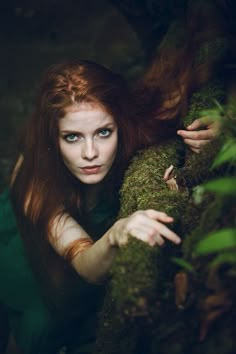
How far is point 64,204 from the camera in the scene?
2906 millimetres

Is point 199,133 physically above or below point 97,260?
above

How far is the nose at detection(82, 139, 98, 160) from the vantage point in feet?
8.17

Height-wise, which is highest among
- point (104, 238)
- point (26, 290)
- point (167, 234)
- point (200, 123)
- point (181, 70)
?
point (181, 70)

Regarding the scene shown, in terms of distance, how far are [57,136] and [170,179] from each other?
0.78 m

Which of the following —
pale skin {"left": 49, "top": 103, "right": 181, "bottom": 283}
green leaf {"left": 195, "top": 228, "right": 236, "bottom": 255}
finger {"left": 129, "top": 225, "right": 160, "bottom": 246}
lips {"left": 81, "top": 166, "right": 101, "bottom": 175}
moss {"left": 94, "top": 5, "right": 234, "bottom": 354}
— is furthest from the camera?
lips {"left": 81, "top": 166, "right": 101, "bottom": 175}

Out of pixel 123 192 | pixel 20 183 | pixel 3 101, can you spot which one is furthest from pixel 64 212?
pixel 3 101

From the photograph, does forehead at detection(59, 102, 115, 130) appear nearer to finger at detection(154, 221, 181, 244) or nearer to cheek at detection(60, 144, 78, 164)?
cheek at detection(60, 144, 78, 164)

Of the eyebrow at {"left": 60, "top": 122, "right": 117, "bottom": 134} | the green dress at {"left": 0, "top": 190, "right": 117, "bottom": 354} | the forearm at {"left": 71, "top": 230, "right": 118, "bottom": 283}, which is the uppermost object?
the eyebrow at {"left": 60, "top": 122, "right": 117, "bottom": 134}

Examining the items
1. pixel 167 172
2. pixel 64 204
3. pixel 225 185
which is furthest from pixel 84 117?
pixel 225 185

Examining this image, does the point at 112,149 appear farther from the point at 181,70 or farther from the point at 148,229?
the point at 148,229

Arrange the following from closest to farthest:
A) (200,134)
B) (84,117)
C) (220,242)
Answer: (220,242), (200,134), (84,117)

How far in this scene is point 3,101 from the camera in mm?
6031

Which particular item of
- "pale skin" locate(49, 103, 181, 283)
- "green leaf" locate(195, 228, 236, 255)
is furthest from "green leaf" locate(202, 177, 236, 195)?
"pale skin" locate(49, 103, 181, 283)

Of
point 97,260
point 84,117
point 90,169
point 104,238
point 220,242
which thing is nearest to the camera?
point 220,242
